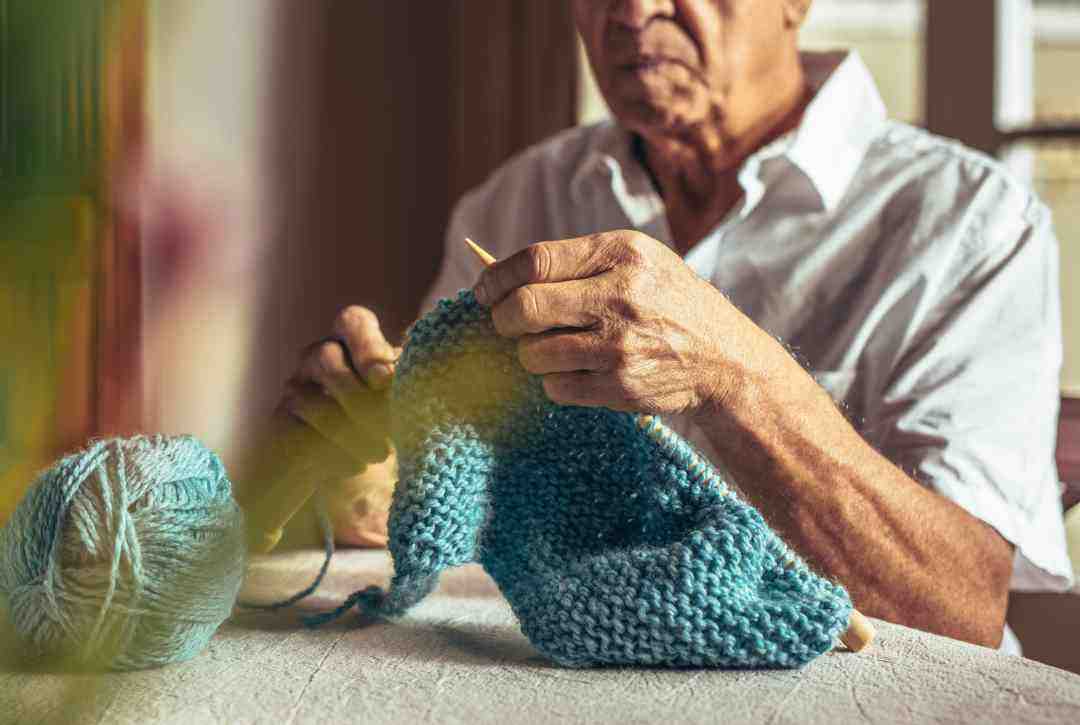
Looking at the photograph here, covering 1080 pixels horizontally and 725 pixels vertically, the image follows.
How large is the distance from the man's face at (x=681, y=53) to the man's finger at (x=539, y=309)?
52 cm

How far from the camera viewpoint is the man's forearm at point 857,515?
772mm

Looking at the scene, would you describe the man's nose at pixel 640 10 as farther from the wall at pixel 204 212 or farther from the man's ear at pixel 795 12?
the wall at pixel 204 212

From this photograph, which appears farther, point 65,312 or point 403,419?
point 403,419

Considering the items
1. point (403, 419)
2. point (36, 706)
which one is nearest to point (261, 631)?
point (403, 419)

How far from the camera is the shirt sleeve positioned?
91cm

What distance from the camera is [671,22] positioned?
3.52ft

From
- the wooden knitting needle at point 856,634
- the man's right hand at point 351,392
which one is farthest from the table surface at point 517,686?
the man's right hand at point 351,392

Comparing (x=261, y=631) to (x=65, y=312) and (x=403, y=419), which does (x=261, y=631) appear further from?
(x=65, y=312)

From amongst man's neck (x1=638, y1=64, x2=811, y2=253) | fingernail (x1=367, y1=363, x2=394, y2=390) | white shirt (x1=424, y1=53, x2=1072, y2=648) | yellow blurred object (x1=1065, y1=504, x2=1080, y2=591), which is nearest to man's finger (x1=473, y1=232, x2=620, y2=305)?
fingernail (x1=367, y1=363, x2=394, y2=390)

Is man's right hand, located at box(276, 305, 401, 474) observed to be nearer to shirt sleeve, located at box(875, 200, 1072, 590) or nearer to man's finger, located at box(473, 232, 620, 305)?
man's finger, located at box(473, 232, 620, 305)

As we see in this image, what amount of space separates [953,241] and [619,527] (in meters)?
0.57

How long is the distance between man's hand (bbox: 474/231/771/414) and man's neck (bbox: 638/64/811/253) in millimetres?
491

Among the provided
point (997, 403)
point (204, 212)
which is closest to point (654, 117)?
point (997, 403)

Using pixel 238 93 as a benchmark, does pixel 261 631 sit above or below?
below
